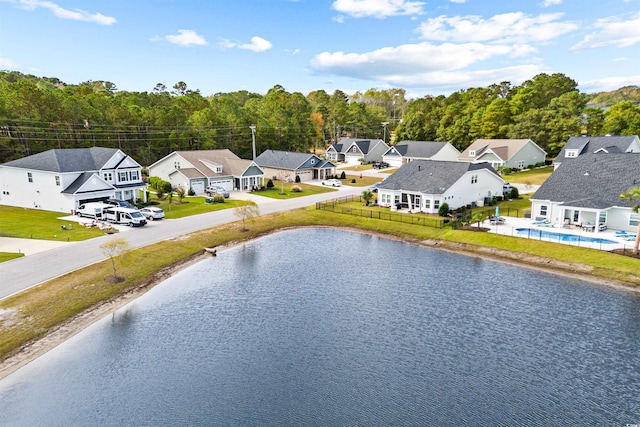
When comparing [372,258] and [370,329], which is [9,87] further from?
[370,329]

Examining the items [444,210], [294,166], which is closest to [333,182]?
[294,166]

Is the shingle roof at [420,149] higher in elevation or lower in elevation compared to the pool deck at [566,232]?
higher

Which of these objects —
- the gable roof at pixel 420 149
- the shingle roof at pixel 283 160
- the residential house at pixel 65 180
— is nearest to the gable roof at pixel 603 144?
the gable roof at pixel 420 149

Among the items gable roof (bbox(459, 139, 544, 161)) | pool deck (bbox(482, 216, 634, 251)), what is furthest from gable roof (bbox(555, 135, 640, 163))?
pool deck (bbox(482, 216, 634, 251))

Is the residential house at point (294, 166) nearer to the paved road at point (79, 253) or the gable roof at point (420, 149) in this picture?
the paved road at point (79, 253)

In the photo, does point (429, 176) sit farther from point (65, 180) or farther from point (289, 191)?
point (65, 180)

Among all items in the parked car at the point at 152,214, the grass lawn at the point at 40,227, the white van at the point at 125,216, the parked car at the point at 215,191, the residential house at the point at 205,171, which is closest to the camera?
the grass lawn at the point at 40,227

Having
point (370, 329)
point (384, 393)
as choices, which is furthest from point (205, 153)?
point (384, 393)
